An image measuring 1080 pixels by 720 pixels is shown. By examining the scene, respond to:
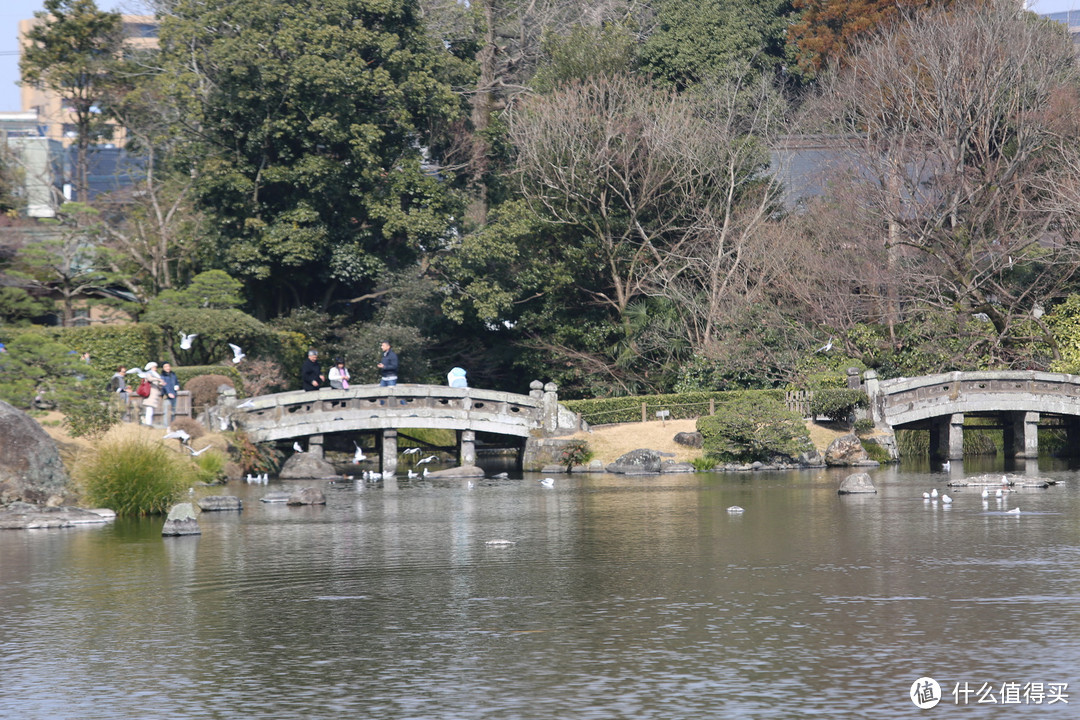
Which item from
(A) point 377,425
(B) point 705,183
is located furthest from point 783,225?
(A) point 377,425

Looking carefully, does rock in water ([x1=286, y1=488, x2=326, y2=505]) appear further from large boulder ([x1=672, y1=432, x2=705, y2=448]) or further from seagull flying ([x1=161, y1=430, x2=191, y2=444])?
large boulder ([x1=672, y1=432, x2=705, y2=448])

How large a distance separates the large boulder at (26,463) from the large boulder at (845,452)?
71.6 feet

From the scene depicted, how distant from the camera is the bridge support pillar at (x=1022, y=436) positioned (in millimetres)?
42031

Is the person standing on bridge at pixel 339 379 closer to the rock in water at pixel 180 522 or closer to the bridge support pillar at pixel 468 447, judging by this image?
the bridge support pillar at pixel 468 447

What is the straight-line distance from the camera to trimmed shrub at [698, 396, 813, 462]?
37.9 metres

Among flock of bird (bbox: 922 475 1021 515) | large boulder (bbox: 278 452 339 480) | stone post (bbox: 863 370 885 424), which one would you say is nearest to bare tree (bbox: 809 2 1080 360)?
stone post (bbox: 863 370 885 424)

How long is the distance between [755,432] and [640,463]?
3.41 metres

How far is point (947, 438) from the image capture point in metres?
43.0

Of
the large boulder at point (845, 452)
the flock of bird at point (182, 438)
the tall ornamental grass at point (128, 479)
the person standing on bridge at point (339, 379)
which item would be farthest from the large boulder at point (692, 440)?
the tall ornamental grass at point (128, 479)

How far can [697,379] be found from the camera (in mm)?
44719

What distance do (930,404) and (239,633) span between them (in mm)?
29836

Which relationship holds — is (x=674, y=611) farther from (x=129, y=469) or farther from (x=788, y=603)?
(x=129, y=469)

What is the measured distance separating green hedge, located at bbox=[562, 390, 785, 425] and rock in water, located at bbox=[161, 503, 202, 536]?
63.0 ft

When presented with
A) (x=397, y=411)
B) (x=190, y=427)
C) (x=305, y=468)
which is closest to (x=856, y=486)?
(x=397, y=411)
